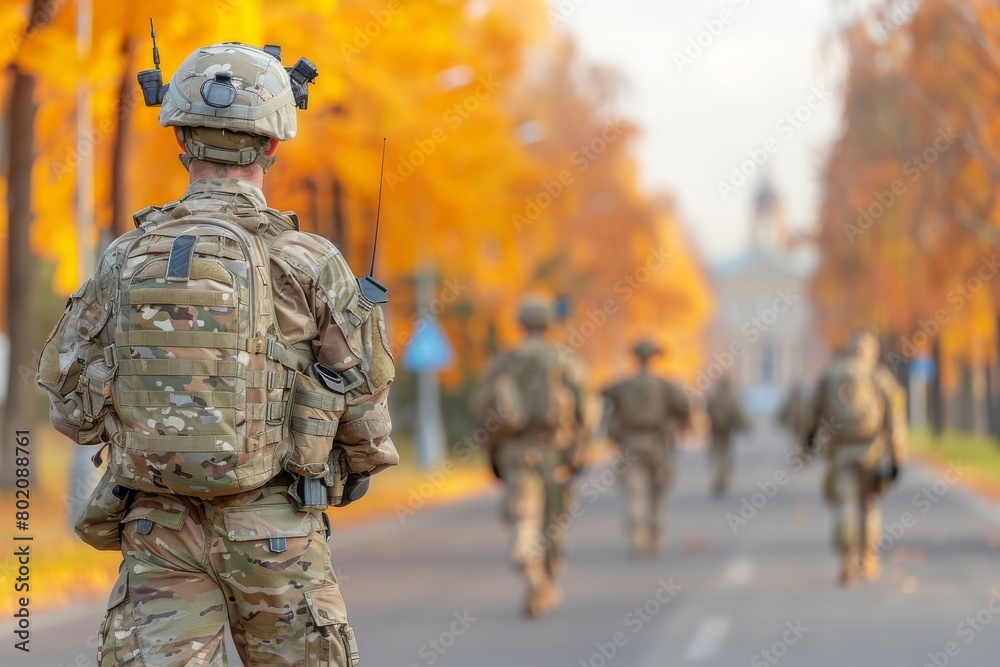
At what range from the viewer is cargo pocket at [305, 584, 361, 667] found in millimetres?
4078

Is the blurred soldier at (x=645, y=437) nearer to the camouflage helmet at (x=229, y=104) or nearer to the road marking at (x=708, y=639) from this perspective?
the road marking at (x=708, y=639)

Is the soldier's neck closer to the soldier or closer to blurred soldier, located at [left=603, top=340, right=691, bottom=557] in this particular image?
the soldier

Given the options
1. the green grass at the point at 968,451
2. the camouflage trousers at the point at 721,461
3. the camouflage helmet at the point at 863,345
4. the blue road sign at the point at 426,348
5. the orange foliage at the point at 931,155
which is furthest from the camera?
the green grass at the point at 968,451

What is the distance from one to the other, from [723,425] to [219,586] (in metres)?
22.0

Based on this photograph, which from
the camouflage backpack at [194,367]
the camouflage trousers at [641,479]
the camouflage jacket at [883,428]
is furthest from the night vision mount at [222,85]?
the camouflage trousers at [641,479]

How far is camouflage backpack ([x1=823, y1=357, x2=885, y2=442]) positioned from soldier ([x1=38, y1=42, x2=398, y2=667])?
853 centimetres

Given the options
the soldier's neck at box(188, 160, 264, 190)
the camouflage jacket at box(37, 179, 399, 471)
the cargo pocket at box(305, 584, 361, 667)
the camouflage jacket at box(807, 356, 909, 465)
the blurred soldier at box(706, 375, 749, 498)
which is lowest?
the cargo pocket at box(305, 584, 361, 667)

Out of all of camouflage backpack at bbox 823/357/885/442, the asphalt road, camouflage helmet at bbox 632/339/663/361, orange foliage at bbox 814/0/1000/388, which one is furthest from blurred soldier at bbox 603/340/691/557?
orange foliage at bbox 814/0/1000/388

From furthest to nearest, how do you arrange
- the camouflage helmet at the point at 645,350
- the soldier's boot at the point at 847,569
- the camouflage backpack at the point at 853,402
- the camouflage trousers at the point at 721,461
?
the camouflage trousers at the point at 721,461 < the camouflage helmet at the point at 645,350 < the soldier's boot at the point at 847,569 < the camouflage backpack at the point at 853,402

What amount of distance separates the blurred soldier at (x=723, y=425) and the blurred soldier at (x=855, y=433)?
42.5 feet

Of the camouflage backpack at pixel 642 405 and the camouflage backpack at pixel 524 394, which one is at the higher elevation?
the camouflage backpack at pixel 642 405

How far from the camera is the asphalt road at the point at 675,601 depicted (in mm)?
9406

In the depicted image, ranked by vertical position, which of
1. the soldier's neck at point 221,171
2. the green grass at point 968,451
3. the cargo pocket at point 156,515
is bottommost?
the cargo pocket at point 156,515

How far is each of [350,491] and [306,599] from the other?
36cm
